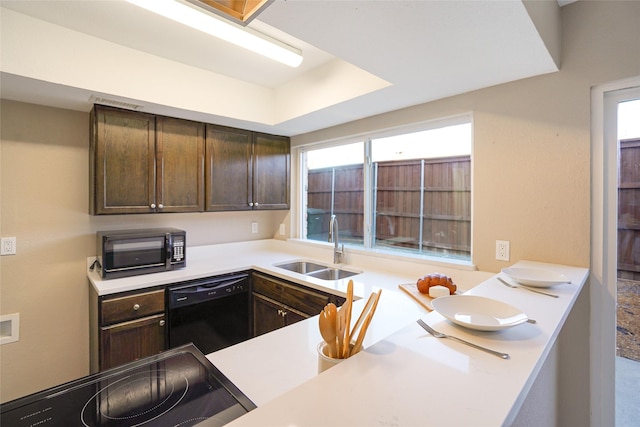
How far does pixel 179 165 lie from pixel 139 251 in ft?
2.48

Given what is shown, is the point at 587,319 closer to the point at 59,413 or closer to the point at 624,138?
the point at 624,138

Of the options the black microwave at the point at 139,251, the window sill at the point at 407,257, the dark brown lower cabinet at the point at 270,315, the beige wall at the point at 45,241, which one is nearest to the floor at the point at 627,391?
the window sill at the point at 407,257

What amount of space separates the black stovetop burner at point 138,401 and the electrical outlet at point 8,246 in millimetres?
1756

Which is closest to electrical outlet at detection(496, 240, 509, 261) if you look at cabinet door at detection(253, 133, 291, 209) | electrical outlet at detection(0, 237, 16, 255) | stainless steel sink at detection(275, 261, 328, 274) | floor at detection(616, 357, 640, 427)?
floor at detection(616, 357, 640, 427)

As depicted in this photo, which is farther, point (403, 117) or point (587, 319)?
point (403, 117)

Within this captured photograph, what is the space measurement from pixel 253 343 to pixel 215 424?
42cm

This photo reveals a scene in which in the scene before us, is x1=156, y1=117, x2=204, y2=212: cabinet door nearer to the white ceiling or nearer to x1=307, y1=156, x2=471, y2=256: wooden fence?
the white ceiling

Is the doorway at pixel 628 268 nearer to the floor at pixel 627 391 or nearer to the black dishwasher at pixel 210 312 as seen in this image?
the floor at pixel 627 391

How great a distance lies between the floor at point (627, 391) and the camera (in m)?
1.49

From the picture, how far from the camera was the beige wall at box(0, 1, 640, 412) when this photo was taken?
1509 mm

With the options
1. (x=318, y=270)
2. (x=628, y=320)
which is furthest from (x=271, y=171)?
(x=628, y=320)

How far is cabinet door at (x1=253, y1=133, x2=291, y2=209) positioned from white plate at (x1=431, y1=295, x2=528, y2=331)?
7.46 ft

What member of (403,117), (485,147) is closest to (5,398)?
(403,117)

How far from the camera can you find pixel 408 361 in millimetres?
701
